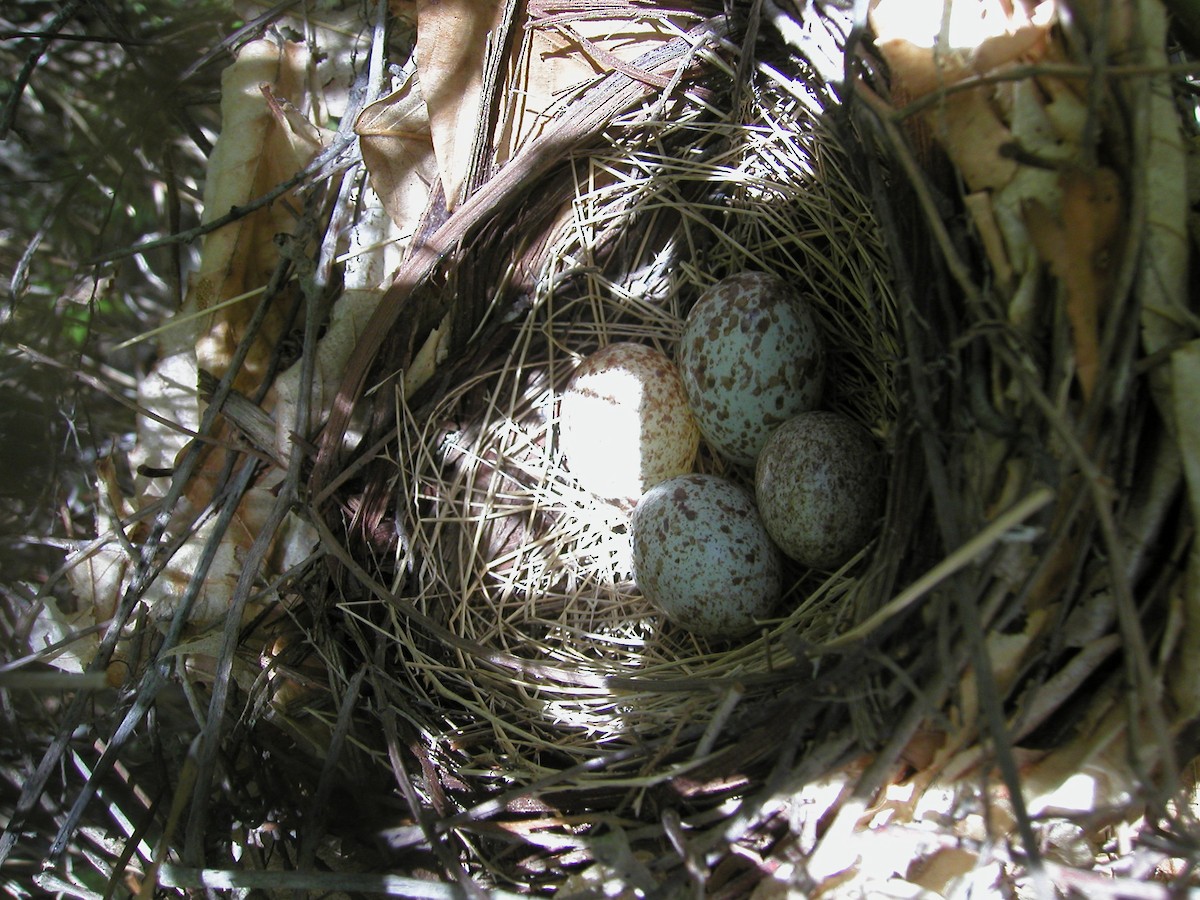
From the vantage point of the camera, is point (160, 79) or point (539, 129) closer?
point (539, 129)

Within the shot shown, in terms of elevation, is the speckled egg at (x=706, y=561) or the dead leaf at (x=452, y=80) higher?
the dead leaf at (x=452, y=80)

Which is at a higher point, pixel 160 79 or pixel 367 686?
pixel 160 79

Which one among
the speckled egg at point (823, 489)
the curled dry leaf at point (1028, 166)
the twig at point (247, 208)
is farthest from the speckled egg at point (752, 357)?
the twig at point (247, 208)

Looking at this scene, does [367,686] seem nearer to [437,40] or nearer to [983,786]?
[983,786]

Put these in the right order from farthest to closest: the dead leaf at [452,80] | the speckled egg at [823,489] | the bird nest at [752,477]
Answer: the dead leaf at [452,80] < the speckled egg at [823,489] < the bird nest at [752,477]

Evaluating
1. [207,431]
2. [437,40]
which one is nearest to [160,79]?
[437,40]

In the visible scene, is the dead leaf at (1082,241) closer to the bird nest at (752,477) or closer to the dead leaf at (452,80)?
the bird nest at (752,477)
